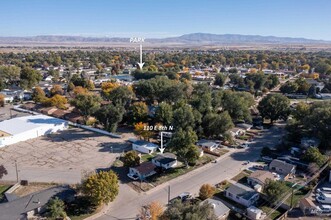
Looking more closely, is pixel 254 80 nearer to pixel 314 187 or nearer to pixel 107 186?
pixel 314 187

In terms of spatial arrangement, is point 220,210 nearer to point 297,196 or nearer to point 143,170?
point 297,196

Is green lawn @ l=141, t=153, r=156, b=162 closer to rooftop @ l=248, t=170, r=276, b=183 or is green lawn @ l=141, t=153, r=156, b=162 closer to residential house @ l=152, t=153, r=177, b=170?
residential house @ l=152, t=153, r=177, b=170

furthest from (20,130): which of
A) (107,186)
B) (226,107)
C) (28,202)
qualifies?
(226,107)

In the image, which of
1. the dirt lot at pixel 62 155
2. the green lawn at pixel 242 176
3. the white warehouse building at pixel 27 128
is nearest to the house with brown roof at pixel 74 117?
the white warehouse building at pixel 27 128

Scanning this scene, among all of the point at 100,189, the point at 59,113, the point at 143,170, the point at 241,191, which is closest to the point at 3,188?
the point at 100,189

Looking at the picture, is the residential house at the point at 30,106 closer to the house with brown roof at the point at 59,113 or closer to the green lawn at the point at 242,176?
the house with brown roof at the point at 59,113
